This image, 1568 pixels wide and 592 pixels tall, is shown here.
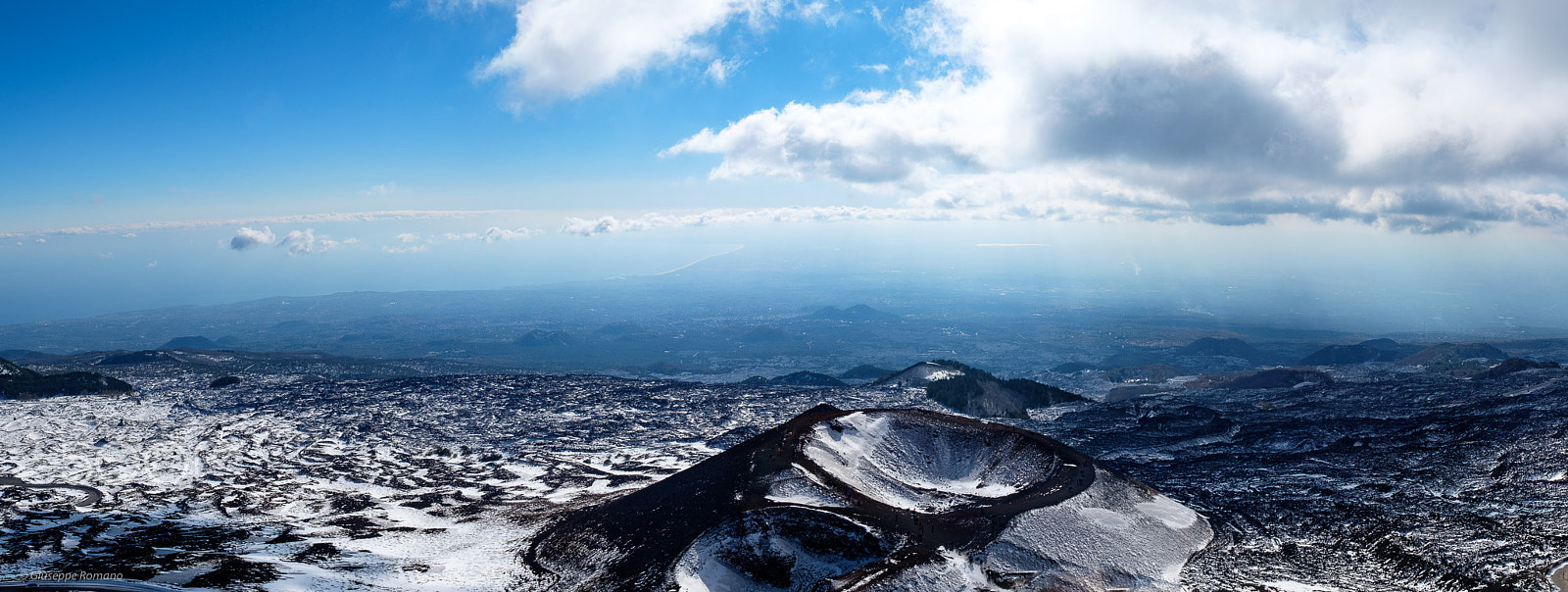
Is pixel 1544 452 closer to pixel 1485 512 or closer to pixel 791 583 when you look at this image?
pixel 1485 512

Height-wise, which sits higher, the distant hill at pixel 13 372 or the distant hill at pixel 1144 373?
the distant hill at pixel 13 372

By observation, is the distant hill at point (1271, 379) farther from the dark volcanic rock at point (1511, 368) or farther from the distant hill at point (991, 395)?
the distant hill at point (991, 395)

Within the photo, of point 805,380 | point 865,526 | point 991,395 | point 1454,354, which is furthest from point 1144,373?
point 865,526

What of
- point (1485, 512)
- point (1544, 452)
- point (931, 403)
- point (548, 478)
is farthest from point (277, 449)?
point (1544, 452)

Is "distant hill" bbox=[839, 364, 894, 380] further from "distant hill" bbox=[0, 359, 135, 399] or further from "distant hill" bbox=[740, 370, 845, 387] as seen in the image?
"distant hill" bbox=[0, 359, 135, 399]

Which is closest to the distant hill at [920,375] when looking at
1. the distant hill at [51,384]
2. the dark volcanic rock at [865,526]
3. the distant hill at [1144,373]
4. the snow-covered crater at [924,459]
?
the snow-covered crater at [924,459]

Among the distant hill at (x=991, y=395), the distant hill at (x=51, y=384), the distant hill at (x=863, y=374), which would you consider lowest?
the distant hill at (x=863, y=374)

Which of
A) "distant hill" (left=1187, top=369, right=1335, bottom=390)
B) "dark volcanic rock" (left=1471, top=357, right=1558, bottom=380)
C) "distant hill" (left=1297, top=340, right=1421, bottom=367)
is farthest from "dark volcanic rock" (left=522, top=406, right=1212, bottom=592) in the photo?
"distant hill" (left=1297, top=340, right=1421, bottom=367)
